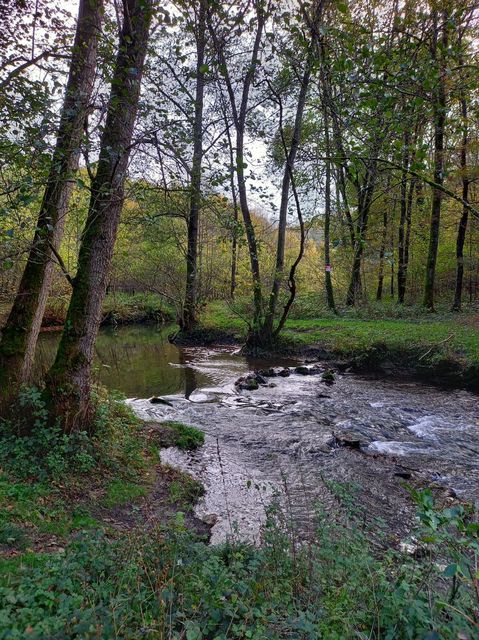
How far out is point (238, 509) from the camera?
4859 millimetres

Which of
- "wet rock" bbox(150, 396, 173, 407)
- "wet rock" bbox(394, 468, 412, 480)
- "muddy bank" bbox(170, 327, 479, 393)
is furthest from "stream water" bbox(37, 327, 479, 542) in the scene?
"muddy bank" bbox(170, 327, 479, 393)

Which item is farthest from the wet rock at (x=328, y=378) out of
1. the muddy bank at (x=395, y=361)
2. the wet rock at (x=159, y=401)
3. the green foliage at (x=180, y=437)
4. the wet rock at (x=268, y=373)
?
the green foliage at (x=180, y=437)

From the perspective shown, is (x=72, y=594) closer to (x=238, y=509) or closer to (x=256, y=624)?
(x=256, y=624)

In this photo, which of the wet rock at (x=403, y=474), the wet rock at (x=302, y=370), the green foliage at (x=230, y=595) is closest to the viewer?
the green foliage at (x=230, y=595)

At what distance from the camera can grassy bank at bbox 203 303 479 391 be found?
10945 mm

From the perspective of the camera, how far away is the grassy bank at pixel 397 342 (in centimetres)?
1095

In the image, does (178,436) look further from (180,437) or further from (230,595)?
(230,595)

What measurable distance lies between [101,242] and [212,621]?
4624 mm

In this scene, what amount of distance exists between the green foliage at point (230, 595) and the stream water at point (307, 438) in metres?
0.78

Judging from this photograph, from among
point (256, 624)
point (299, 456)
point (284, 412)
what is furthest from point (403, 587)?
point (284, 412)

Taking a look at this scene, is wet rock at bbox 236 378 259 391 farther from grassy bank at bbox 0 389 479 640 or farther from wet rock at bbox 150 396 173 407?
grassy bank at bbox 0 389 479 640

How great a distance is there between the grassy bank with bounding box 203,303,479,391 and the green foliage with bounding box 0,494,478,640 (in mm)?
7780

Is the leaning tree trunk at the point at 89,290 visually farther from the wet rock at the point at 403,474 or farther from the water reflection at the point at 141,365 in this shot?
the wet rock at the point at 403,474

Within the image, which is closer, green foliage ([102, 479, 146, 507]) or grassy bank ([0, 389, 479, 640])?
grassy bank ([0, 389, 479, 640])
